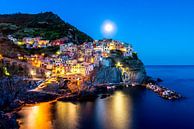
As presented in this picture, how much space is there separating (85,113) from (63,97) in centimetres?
1352

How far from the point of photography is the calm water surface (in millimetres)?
38344

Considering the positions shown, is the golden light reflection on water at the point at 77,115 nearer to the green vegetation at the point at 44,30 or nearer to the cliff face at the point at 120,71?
the cliff face at the point at 120,71

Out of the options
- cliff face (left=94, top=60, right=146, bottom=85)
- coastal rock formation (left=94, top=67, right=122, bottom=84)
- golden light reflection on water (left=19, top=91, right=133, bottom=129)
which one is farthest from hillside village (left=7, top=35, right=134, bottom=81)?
golden light reflection on water (left=19, top=91, right=133, bottom=129)

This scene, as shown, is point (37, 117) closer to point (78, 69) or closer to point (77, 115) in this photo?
point (77, 115)

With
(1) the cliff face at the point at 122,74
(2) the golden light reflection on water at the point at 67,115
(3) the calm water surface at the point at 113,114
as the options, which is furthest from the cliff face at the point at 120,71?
(2) the golden light reflection on water at the point at 67,115

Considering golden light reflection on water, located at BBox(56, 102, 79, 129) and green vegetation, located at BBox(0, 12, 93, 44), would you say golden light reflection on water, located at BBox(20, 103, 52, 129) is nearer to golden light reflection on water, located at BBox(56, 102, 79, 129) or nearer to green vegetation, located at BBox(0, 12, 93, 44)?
golden light reflection on water, located at BBox(56, 102, 79, 129)

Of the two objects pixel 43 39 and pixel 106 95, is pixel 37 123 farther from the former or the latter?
pixel 43 39

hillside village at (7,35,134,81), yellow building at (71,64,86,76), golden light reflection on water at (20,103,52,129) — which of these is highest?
hillside village at (7,35,134,81)

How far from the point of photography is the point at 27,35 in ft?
361

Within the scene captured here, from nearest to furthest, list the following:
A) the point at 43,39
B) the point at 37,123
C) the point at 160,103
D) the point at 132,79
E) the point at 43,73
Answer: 1. the point at 37,123
2. the point at 160,103
3. the point at 43,73
4. the point at 132,79
5. the point at 43,39

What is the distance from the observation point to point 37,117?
4250 centimetres

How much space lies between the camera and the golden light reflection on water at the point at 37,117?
3793 centimetres

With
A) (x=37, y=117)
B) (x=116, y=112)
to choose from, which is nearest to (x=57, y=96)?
(x=37, y=117)

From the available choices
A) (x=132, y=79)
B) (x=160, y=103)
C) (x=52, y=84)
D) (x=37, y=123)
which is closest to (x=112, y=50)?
(x=132, y=79)
